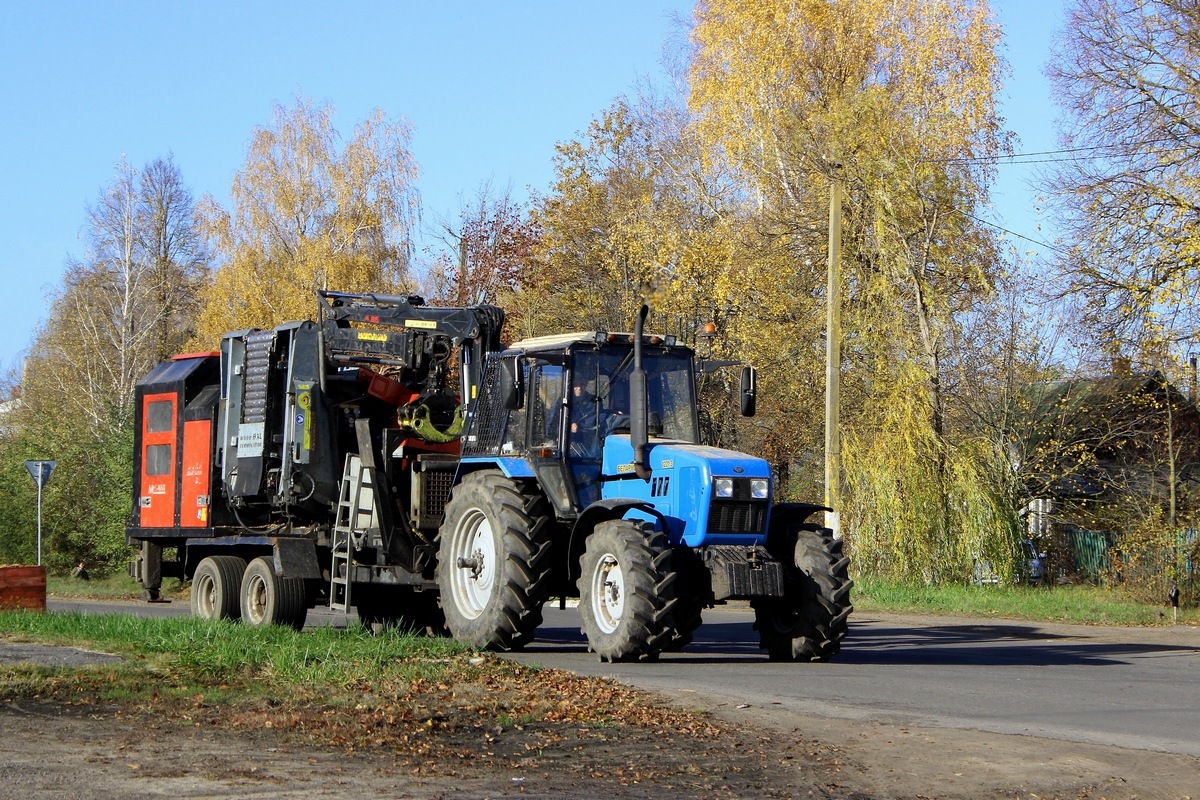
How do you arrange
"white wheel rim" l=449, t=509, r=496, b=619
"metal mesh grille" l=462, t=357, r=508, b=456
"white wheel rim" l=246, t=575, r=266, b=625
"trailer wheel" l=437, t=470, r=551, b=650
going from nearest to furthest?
"trailer wheel" l=437, t=470, r=551, b=650
"white wheel rim" l=449, t=509, r=496, b=619
"metal mesh grille" l=462, t=357, r=508, b=456
"white wheel rim" l=246, t=575, r=266, b=625

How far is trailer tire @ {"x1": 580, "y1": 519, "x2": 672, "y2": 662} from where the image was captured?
13008mm

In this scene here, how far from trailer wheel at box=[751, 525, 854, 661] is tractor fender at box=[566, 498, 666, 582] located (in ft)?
4.66

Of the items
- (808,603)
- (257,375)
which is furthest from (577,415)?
(257,375)

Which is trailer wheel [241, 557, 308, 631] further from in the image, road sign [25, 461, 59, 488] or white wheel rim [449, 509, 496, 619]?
road sign [25, 461, 59, 488]

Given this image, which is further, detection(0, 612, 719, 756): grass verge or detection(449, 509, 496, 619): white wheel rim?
detection(449, 509, 496, 619): white wheel rim

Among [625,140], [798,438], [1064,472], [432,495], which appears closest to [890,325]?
[1064,472]

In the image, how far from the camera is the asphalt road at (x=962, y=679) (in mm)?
10500

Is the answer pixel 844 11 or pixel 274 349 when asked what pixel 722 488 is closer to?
pixel 274 349

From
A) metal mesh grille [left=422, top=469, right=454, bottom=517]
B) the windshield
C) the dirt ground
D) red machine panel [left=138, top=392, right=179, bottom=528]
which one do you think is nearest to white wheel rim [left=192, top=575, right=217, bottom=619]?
red machine panel [left=138, top=392, right=179, bottom=528]

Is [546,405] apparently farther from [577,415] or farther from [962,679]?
[962,679]

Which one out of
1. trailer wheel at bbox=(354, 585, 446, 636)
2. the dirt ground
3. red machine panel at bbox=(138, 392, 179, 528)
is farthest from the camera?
red machine panel at bbox=(138, 392, 179, 528)

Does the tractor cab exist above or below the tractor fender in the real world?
above

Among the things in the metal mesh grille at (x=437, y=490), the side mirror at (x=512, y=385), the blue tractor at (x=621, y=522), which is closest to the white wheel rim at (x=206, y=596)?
the metal mesh grille at (x=437, y=490)

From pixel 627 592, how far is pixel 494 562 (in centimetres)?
194
